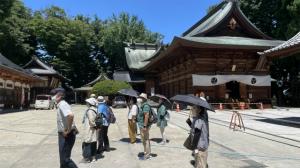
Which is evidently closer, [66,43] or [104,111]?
[104,111]

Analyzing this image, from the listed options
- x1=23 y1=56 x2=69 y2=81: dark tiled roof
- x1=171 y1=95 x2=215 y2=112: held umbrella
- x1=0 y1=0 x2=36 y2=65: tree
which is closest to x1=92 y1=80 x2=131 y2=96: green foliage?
x1=23 y1=56 x2=69 y2=81: dark tiled roof

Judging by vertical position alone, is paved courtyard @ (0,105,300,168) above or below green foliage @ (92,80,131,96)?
below

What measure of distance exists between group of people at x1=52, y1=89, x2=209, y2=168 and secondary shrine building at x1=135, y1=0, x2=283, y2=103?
19.1 meters

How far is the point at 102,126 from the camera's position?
10992 millimetres

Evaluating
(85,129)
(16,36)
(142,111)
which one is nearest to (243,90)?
(142,111)

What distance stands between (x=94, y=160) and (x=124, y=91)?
3.10 metres

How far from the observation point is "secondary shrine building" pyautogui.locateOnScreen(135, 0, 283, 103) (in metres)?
32.4

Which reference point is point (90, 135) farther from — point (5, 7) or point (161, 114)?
point (5, 7)

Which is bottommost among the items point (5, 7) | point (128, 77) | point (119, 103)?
point (119, 103)

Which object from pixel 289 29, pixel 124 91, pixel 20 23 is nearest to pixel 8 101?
pixel 20 23

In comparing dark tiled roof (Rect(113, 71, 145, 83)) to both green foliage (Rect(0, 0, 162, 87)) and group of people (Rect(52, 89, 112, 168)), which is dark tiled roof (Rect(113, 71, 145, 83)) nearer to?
green foliage (Rect(0, 0, 162, 87))

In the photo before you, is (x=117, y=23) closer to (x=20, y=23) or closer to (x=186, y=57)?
(x=20, y=23)

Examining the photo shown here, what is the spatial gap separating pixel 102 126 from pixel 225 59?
2474 cm

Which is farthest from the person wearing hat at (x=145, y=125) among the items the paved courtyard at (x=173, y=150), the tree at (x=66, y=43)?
the tree at (x=66, y=43)
